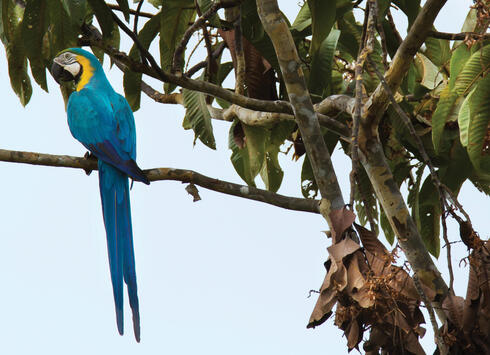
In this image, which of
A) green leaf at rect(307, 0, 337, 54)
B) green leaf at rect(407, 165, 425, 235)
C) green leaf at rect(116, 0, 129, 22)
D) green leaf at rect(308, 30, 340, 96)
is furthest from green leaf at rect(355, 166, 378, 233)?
green leaf at rect(116, 0, 129, 22)

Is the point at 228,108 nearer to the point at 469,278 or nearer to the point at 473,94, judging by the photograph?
the point at 473,94

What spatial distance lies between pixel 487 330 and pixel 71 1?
198 centimetres

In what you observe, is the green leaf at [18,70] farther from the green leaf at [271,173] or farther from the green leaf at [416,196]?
the green leaf at [416,196]

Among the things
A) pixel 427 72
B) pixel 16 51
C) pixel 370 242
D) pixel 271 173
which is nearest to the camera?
pixel 370 242

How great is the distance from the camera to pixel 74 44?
339cm

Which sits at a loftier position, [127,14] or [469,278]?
[127,14]

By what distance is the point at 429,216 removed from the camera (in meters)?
3.91

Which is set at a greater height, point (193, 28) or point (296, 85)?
point (193, 28)

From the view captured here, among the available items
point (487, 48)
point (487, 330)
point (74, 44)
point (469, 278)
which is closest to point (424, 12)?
point (487, 48)

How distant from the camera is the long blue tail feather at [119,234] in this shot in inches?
138

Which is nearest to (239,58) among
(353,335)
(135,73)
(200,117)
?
(200,117)

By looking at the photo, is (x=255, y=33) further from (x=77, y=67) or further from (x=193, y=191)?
(x=77, y=67)

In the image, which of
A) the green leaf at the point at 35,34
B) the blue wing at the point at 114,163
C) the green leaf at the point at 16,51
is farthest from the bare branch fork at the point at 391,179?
the green leaf at the point at 16,51

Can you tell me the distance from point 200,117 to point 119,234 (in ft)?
2.39
